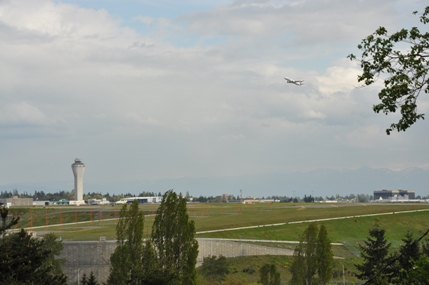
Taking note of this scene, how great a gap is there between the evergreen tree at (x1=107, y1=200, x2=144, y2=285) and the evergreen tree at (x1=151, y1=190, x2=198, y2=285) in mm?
2059

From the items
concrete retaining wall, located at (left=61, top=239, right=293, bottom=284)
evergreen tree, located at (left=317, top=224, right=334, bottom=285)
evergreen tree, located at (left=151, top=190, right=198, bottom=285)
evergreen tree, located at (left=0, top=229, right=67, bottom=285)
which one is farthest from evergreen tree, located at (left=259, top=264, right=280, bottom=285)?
evergreen tree, located at (left=0, top=229, right=67, bottom=285)

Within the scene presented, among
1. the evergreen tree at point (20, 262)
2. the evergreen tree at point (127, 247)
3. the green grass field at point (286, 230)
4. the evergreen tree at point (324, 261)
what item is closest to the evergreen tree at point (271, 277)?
the evergreen tree at point (324, 261)

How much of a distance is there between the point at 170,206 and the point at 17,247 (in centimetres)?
2368

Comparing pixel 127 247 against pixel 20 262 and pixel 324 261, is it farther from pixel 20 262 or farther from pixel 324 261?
pixel 20 262

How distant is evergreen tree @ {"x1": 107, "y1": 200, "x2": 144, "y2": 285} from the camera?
2049 inches

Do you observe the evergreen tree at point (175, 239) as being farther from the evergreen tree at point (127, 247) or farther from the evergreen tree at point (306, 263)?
the evergreen tree at point (306, 263)

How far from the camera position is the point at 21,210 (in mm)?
167750

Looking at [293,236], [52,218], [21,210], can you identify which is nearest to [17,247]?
[293,236]

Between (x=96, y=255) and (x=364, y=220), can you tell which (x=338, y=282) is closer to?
(x=96, y=255)

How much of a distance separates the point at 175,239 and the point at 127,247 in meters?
4.55

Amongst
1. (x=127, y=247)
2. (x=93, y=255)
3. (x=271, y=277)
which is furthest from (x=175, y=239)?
(x=93, y=255)

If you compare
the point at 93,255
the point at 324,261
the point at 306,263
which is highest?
the point at 324,261

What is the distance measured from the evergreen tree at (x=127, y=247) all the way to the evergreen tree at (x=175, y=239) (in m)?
2.06

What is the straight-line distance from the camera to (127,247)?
54312 mm
